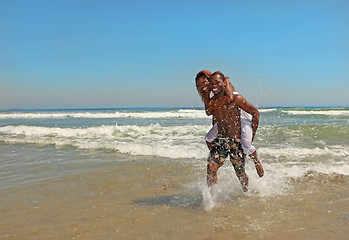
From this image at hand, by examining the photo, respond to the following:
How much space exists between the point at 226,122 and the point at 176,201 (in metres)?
1.43

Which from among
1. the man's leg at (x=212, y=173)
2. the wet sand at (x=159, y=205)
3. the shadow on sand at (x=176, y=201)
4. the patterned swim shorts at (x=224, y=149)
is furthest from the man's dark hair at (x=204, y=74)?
the shadow on sand at (x=176, y=201)

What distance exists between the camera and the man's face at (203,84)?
360 centimetres

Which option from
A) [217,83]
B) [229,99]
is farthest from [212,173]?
[217,83]

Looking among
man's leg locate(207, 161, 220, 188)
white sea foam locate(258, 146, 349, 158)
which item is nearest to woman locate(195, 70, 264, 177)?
man's leg locate(207, 161, 220, 188)

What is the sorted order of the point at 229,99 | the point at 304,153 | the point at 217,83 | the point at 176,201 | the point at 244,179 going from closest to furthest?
the point at 217,83, the point at 229,99, the point at 176,201, the point at 244,179, the point at 304,153

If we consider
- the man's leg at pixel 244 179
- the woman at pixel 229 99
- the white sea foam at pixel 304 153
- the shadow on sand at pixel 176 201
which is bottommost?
the shadow on sand at pixel 176 201

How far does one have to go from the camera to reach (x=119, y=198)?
4.05m

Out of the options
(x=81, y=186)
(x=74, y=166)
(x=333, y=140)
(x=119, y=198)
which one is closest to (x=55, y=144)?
(x=74, y=166)

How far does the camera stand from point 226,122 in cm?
375

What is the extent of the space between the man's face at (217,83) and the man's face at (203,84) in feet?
0.53

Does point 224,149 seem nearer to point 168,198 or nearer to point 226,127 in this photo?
point 226,127

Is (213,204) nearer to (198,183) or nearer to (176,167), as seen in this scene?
(198,183)

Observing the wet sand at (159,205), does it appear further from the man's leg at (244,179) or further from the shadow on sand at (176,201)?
the man's leg at (244,179)

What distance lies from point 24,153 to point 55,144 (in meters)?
1.80
